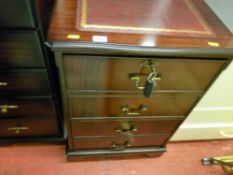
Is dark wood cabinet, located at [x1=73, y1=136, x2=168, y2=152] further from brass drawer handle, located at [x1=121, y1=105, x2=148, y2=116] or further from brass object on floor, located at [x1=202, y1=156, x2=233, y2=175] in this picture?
brass object on floor, located at [x1=202, y1=156, x2=233, y2=175]

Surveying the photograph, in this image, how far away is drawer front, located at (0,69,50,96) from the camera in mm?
734

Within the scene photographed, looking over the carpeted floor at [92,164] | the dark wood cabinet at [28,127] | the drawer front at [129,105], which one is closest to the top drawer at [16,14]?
the drawer front at [129,105]

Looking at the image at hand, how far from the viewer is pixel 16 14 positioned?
0.55m

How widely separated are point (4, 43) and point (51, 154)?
776 millimetres

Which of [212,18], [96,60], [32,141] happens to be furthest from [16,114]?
[212,18]

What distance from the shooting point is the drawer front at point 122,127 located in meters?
0.90

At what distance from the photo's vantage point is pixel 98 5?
0.74m

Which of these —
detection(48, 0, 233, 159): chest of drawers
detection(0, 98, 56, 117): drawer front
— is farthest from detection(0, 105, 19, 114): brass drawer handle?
detection(48, 0, 233, 159): chest of drawers

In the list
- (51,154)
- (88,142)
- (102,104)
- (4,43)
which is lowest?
(51,154)

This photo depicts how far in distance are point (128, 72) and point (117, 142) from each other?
1.75 ft

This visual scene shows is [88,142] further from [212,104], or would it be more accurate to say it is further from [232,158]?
[232,158]

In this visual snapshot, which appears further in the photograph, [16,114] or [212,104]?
[212,104]

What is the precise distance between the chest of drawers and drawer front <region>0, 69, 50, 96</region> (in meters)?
0.11

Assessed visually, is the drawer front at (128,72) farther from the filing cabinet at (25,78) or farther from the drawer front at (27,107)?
the drawer front at (27,107)
